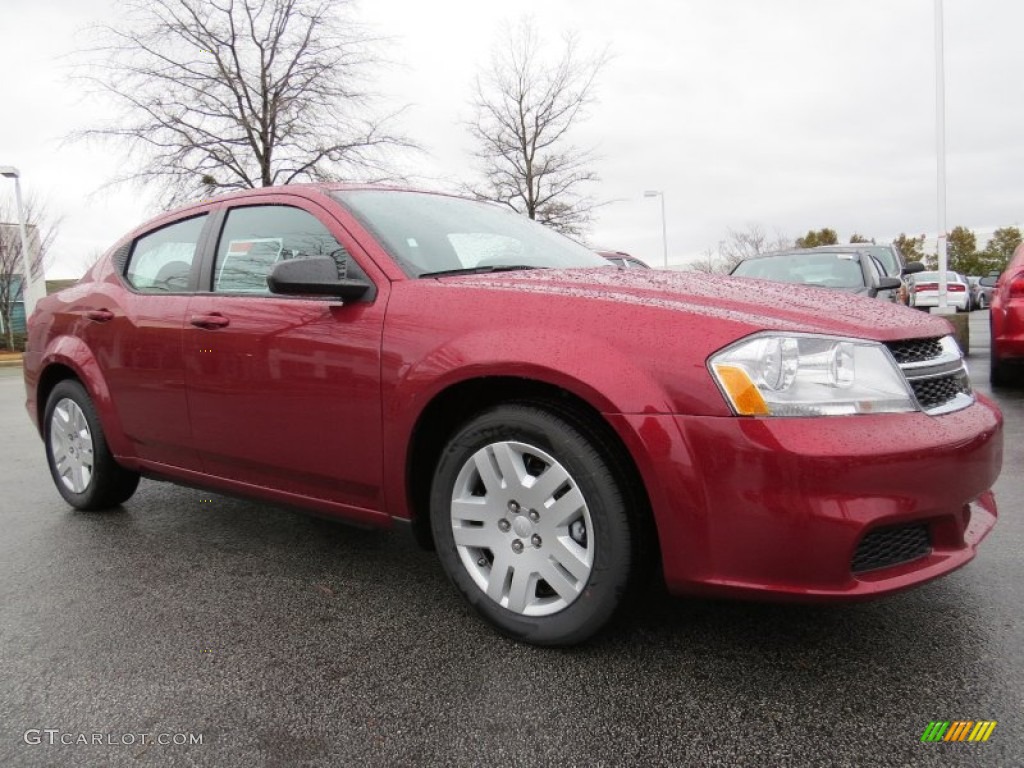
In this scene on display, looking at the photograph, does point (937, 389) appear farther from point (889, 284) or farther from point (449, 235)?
point (889, 284)

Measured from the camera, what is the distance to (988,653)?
6.73ft

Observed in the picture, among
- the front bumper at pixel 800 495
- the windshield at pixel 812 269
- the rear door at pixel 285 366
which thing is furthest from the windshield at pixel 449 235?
the windshield at pixel 812 269

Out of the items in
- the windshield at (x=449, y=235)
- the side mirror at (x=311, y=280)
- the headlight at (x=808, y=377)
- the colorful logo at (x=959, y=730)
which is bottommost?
the colorful logo at (x=959, y=730)

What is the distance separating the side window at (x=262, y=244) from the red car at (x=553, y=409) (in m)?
0.01

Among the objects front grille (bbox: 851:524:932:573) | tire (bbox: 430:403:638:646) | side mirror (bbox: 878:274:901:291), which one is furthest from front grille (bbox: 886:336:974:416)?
side mirror (bbox: 878:274:901:291)

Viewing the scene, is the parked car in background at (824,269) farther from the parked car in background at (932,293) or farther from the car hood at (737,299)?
the parked car in background at (932,293)

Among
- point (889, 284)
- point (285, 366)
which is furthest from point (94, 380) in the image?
point (889, 284)

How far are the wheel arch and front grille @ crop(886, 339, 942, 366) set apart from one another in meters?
0.79

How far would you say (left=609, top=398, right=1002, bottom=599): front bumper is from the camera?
5.80 ft

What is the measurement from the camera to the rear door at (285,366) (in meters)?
2.51

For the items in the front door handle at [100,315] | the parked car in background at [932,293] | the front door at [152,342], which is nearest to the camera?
the front door at [152,342]

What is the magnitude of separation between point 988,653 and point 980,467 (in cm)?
54

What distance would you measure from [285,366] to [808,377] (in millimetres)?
1783

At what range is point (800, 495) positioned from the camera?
1776 mm
